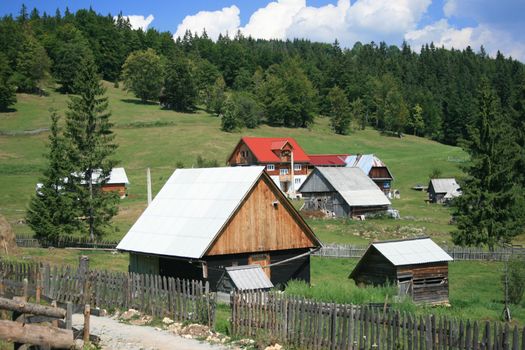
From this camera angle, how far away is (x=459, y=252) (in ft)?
152

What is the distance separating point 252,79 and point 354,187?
96455 mm

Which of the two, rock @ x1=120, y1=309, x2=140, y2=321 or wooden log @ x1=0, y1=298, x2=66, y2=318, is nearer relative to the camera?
wooden log @ x1=0, y1=298, x2=66, y2=318

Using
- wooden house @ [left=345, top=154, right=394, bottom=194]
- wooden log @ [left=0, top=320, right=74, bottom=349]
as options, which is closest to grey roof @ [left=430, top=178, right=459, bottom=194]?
wooden house @ [left=345, top=154, right=394, bottom=194]

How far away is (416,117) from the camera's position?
153500mm

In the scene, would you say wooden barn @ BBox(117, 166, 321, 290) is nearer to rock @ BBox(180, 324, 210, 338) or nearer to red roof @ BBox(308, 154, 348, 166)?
rock @ BBox(180, 324, 210, 338)

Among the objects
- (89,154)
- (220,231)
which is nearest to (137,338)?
(220,231)

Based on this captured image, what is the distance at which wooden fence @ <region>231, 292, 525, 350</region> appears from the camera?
13.3 meters

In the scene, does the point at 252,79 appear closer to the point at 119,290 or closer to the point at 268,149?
the point at 268,149

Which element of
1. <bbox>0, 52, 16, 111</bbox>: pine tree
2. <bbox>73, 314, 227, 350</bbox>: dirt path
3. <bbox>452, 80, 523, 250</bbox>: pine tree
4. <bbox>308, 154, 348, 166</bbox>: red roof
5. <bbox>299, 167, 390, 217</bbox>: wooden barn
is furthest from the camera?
<bbox>0, 52, 16, 111</bbox>: pine tree

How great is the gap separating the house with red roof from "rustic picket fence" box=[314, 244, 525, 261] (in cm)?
4319

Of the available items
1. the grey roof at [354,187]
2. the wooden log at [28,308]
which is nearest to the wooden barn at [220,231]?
the wooden log at [28,308]

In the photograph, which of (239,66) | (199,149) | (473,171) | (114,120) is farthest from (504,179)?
(239,66)

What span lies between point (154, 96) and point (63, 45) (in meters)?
25.9

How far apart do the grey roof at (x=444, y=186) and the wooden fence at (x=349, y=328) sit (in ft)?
232
